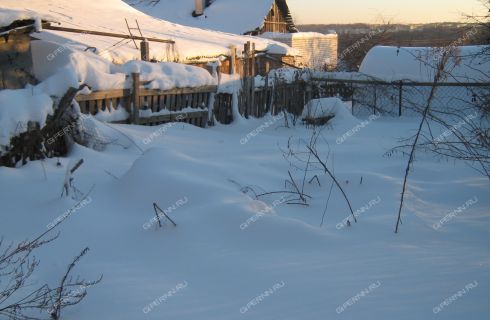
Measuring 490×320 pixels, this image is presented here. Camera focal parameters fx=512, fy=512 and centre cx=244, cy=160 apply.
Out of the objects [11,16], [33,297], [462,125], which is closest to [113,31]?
[11,16]

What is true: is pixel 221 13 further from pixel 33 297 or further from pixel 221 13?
pixel 33 297

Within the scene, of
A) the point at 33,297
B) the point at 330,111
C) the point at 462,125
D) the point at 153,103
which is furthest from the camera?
the point at 330,111

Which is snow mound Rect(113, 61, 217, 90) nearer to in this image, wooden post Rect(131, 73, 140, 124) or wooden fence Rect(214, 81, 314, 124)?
wooden post Rect(131, 73, 140, 124)

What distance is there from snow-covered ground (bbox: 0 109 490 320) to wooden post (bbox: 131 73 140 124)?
267cm

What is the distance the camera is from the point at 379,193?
17.9 ft

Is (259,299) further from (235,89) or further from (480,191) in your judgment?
(235,89)

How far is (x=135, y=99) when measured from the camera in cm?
907

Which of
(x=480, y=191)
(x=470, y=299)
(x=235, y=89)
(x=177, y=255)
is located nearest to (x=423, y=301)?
(x=470, y=299)

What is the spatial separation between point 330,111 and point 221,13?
23.4 metres

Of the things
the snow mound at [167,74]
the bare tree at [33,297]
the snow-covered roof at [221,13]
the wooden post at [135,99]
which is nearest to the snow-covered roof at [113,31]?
the snow mound at [167,74]

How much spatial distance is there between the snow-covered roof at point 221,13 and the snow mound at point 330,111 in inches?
817

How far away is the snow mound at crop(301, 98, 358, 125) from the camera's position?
41.4ft

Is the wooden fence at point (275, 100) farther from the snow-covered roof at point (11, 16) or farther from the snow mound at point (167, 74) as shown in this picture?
the snow-covered roof at point (11, 16)

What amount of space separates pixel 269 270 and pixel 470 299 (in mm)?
1272
